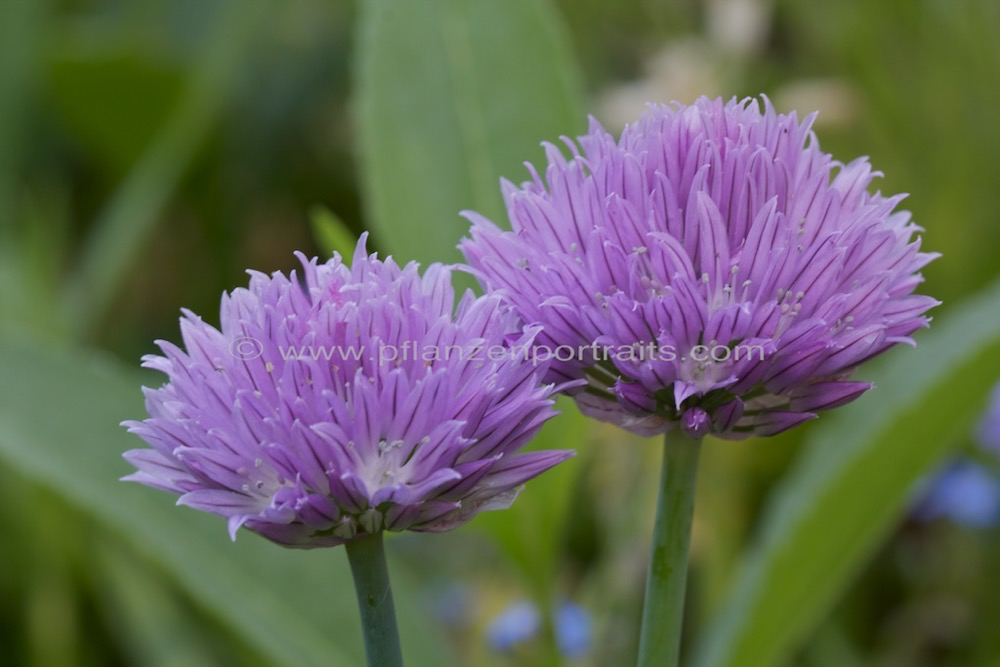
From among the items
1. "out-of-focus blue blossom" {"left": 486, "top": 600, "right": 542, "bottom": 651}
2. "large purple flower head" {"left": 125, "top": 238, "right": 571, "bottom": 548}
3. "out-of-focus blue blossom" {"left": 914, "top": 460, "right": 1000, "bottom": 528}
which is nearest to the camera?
"large purple flower head" {"left": 125, "top": 238, "right": 571, "bottom": 548}

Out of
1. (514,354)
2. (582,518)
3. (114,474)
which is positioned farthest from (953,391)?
(582,518)

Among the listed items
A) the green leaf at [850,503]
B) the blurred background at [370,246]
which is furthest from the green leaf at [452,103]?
the green leaf at [850,503]

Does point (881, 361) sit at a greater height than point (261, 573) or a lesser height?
greater

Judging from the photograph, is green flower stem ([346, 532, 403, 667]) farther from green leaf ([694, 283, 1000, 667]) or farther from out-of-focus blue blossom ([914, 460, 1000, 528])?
out-of-focus blue blossom ([914, 460, 1000, 528])

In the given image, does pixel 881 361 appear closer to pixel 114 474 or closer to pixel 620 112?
pixel 620 112

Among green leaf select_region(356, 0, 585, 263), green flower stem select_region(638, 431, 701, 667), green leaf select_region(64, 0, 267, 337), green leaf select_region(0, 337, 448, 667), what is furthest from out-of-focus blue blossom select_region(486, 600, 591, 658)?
green leaf select_region(64, 0, 267, 337)

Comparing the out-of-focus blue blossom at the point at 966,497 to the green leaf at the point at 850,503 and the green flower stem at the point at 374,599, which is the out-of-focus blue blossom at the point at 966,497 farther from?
the green flower stem at the point at 374,599

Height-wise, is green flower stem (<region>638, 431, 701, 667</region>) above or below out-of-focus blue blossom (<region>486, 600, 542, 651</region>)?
below
